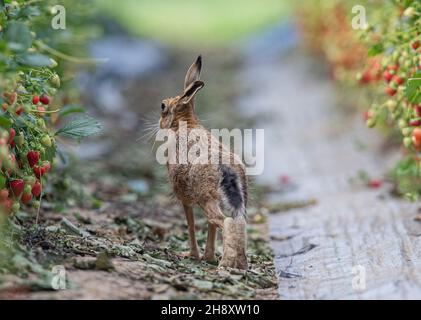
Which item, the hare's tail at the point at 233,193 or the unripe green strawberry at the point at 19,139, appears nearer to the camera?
the unripe green strawberry at the point at 19,139

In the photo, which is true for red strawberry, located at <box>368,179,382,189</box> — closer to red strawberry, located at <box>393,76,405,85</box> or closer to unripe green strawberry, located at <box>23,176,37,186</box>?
red strawberry, located at <box>393,76,405,85</box>

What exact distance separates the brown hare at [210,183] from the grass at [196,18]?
38.2ft

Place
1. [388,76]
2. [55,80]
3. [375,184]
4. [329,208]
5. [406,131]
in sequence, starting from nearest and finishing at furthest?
1. [55,80]
2. [406,131]
3. [388,76]
4. [329,208]
5. [375,184]

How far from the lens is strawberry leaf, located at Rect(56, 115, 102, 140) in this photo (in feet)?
12.7

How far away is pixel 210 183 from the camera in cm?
388

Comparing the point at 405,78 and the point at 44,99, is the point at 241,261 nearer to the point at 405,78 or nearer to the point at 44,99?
the point at 44,99

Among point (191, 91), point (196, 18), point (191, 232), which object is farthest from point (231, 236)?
point (196, 18)

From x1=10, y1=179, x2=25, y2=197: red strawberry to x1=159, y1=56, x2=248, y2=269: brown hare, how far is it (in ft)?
2.94

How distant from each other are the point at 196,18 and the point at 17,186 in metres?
21.1

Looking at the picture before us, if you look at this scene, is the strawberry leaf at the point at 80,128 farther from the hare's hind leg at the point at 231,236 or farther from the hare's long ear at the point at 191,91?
the hare's hind leg at the point at 231,236

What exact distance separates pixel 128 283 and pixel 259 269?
91 centimetres

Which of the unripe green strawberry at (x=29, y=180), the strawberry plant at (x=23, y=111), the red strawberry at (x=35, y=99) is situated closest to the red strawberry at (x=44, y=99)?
the strawberry plant at (x=23, y=111)

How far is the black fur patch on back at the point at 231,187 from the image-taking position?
3.80 m

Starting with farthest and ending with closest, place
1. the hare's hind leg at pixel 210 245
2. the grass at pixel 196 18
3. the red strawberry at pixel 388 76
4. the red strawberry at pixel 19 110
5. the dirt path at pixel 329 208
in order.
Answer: the grass at pixel 196 18
the red strawberry at pixel 388 76
the hare's hind leg at pixel 210 245
the dirt path at pixel 329 208
the red strawberry at pixel 19 110
